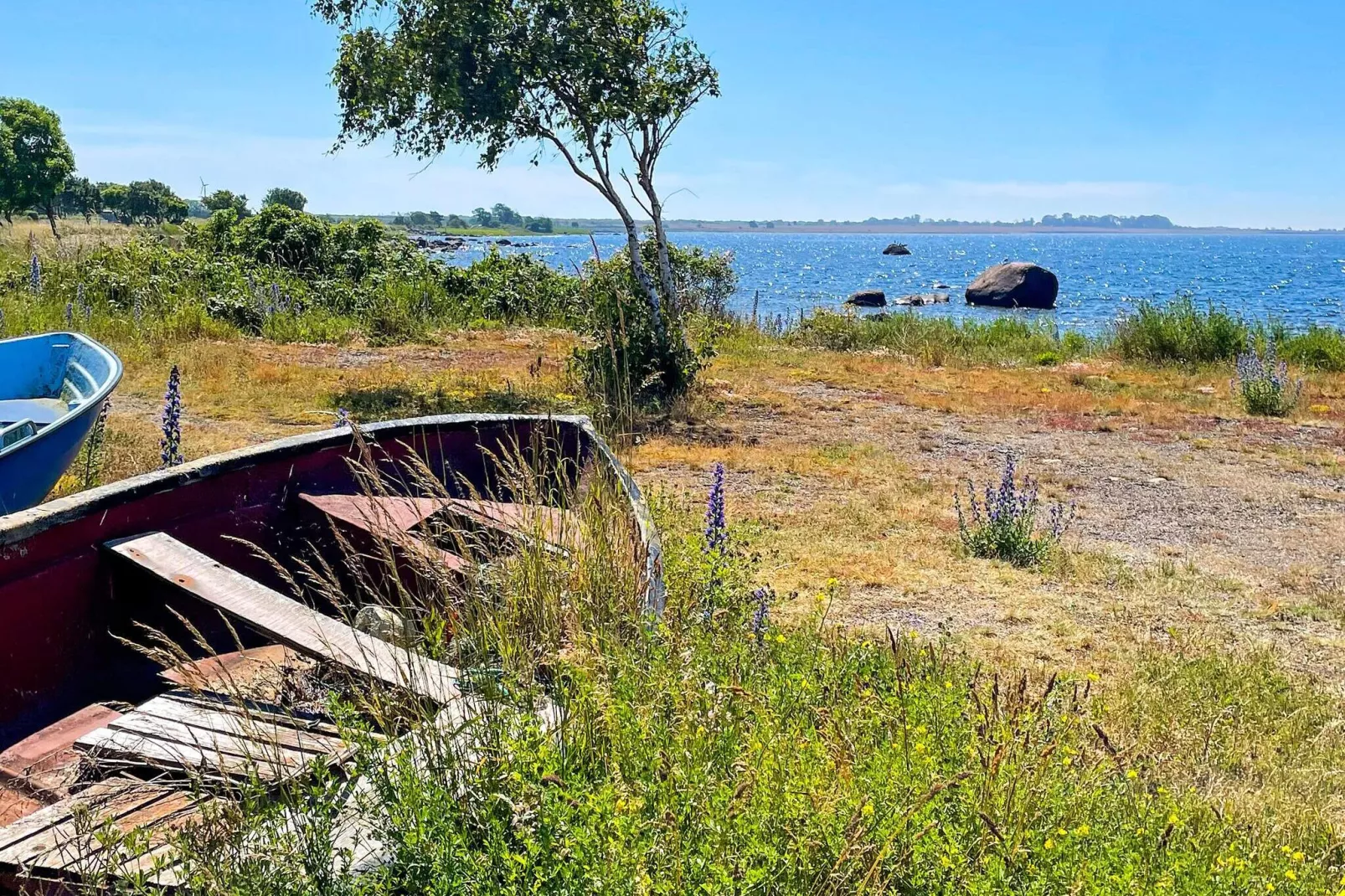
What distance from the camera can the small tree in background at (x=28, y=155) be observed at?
148 feet

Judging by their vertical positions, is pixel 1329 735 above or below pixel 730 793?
below

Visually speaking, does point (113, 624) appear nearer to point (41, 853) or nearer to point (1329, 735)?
point (41, 853)

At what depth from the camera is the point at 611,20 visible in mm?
10938

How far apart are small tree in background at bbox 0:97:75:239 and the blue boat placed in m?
46.7

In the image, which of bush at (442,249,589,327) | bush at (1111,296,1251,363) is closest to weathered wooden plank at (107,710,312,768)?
bush at (442,249,589,327)

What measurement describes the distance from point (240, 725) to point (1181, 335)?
17.0 meters

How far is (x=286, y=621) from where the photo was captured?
3.12 meters

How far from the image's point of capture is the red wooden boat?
313 centimetres

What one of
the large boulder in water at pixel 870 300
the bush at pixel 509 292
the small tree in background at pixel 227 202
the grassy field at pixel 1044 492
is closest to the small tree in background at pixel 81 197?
the small tree in background at pixel 227 202

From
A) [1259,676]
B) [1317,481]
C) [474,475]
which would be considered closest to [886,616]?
[1259,676]

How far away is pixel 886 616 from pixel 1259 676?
6.03ft

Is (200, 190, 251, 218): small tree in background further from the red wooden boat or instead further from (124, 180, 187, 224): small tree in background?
(124, 180, 187, 224): small tree in background

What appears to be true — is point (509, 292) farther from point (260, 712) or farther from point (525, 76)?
point (260, 712)

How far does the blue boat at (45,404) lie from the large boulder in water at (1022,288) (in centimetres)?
3976
